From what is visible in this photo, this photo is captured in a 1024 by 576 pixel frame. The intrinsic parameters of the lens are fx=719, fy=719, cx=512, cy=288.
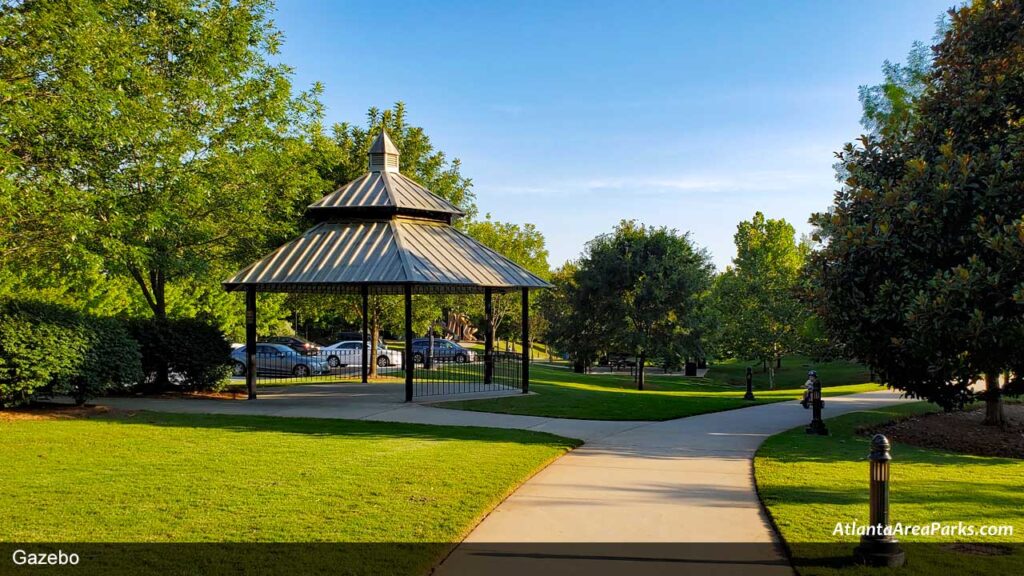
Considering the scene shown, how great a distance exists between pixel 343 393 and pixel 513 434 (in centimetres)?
963

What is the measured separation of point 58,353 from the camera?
1600 cm

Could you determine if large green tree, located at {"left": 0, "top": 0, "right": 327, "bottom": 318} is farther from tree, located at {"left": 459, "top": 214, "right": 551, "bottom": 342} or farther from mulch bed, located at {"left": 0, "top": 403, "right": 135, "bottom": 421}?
tree, located at {"left": 459, "top": 214, "right": 551, "bottom": 342}

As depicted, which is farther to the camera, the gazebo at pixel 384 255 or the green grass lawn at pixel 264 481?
the gazebo at pixel 384 255

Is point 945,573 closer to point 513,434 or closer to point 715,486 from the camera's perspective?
point 715,486

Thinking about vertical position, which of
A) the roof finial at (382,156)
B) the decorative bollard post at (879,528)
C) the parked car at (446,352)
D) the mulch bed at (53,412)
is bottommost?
the parked car at (446,352)

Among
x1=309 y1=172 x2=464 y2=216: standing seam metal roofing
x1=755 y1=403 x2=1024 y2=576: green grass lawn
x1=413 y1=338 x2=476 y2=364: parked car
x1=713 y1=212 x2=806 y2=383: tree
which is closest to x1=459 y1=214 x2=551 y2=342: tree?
x1=413 y1=338 x2=476 y2=364: parked car

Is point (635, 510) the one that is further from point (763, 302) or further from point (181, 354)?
point (763, 302)

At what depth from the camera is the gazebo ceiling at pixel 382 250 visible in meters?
19.1

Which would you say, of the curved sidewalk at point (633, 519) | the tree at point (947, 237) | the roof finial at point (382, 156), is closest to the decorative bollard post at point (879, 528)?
the curved sidewalk at point (633, 519)

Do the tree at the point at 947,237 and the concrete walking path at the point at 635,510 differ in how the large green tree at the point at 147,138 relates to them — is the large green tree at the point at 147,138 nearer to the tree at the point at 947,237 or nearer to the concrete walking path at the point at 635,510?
the concrete walking path at the point at 635,510

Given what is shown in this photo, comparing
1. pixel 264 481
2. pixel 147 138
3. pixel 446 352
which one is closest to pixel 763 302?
pixel 446 352

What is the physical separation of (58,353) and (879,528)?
16.5m

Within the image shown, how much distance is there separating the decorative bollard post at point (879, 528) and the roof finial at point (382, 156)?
1994 centimetres

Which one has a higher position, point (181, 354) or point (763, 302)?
point (763, 302)
